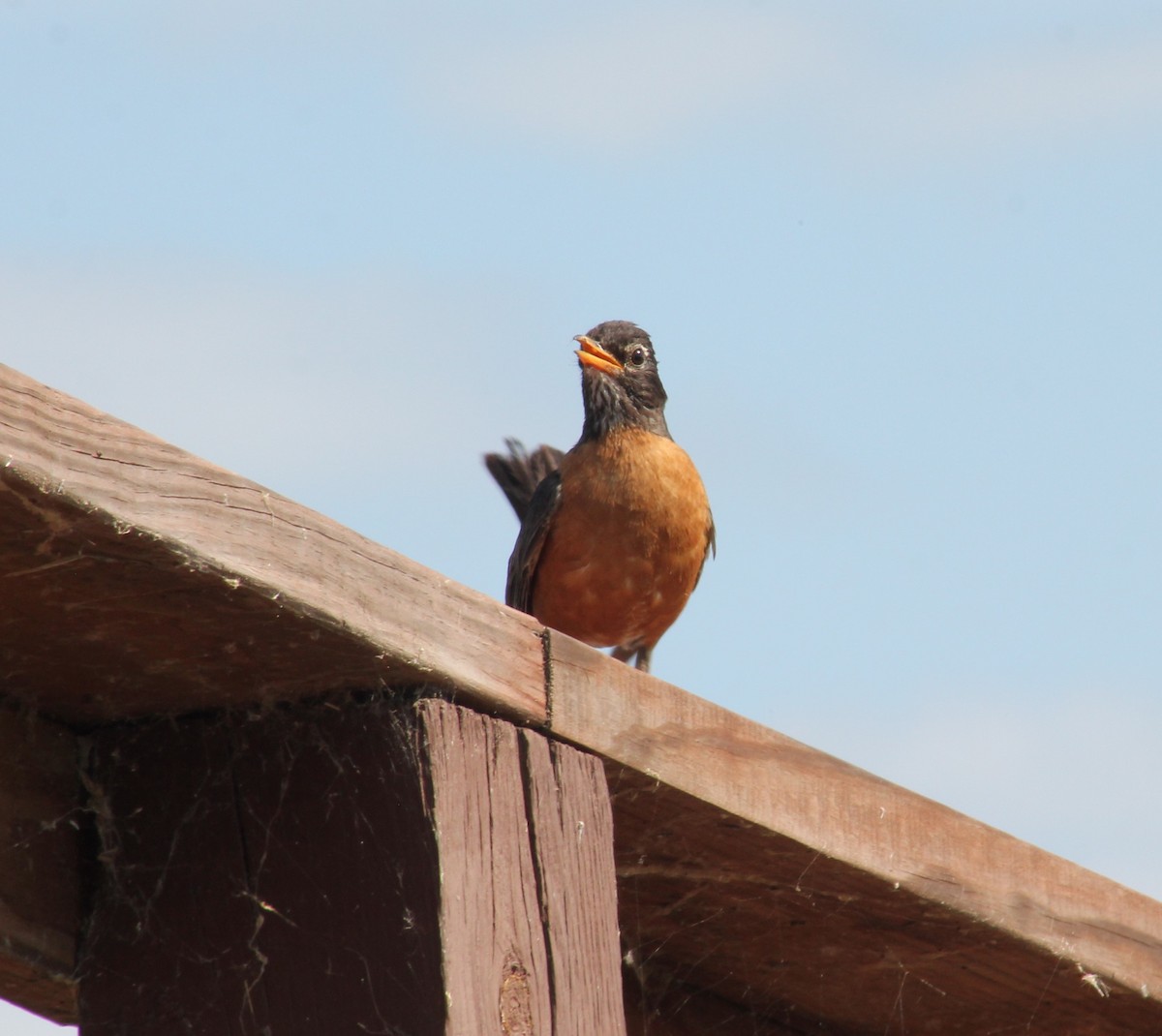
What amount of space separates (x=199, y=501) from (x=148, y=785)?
53 cm

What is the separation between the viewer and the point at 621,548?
254 inches

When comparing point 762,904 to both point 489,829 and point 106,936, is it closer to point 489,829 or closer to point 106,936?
point 489,829

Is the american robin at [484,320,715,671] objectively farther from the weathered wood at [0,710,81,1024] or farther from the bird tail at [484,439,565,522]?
the weathered wood at [0,710,81,1024]

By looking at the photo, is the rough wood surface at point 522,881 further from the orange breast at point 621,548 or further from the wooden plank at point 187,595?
the orange breast at point 621,548

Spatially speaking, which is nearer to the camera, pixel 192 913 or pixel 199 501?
pixel 199 501

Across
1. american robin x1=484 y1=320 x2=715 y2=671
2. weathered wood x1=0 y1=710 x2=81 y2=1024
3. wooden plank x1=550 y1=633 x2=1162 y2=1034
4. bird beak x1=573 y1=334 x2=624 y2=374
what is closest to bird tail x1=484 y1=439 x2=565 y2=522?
bird beak x1=573 y1=334 x2=624 y2=374

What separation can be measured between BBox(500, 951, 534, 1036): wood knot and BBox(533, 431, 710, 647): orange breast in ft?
14.2

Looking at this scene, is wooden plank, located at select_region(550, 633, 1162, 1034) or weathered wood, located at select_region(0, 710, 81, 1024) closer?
weathered wood, located at select_region(0, 710, 81, 1024)

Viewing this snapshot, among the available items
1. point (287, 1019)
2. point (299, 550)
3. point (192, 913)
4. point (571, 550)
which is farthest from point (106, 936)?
point (571, 550)

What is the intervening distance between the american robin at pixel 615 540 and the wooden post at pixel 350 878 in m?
4.17

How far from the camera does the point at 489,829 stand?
2146 mm

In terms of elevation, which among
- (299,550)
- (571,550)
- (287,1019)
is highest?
(571,550)

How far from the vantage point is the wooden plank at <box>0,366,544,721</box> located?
1792 mm

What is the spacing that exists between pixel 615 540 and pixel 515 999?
4390mm
